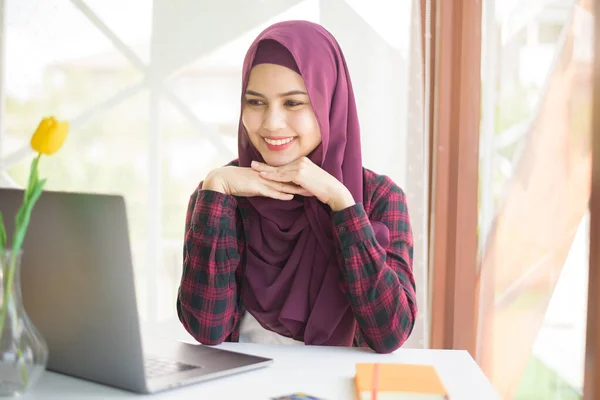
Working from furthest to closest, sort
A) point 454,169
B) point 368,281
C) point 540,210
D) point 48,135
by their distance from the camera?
point 454,169 → point 540,210 → point 368,281 → point 48,135

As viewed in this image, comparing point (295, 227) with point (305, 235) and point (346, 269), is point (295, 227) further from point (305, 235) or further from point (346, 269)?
point (346, 269)

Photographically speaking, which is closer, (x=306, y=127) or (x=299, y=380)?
(x=299, y=380)

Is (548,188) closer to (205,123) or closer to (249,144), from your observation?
(249,144)

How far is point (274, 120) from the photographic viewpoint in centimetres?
147

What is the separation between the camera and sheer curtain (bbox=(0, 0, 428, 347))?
9.21ft

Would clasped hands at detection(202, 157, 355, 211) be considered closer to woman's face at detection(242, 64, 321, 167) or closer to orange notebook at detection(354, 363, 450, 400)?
woman's face at detection(242, 64, 321, 167)

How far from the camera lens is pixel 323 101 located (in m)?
1.53

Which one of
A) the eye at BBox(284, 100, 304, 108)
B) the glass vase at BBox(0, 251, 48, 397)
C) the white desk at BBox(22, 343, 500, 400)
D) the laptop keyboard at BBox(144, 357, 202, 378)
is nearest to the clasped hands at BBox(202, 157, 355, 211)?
the eye at BBox(284, 100, 304, 108)

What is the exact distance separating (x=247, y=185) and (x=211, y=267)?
0.63 feet

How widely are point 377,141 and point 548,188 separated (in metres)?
0.74

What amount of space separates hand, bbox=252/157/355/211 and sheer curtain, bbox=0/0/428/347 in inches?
55.2

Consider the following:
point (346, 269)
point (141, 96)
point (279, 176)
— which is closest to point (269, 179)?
point (279, 176)

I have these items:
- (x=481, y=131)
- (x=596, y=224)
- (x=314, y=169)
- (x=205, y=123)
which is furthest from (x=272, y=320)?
(x=205, y=123)

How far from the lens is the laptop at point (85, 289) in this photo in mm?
795
